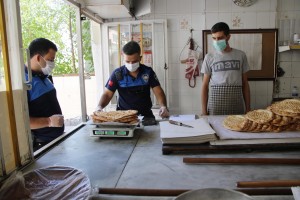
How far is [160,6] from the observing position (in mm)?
3611

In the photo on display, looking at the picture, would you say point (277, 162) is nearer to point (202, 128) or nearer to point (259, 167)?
point (259, 167)

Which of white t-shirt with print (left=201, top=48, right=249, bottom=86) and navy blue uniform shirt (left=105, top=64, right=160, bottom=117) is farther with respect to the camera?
white t-shirt with print (left=201, top=48, right=249, bottom=86)

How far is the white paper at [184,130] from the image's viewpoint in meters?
1.33

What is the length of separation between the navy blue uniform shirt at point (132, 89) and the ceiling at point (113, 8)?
0.81m

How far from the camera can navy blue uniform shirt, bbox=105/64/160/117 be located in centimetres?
242

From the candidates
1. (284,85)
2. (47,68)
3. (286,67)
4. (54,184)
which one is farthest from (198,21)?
(54,184)

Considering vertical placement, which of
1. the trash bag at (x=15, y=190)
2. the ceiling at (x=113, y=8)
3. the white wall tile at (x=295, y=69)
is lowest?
the trash bag at (x=15, y=190)

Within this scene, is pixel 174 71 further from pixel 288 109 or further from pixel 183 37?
pixel 288 109

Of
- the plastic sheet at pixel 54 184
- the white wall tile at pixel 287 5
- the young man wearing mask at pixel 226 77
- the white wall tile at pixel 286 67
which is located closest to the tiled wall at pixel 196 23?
the white wall tile at pixel 287 5

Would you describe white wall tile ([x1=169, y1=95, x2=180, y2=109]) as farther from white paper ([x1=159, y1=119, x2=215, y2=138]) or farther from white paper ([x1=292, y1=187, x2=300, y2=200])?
white paper ([x1=292, y1=187, x2=300, y2=200])

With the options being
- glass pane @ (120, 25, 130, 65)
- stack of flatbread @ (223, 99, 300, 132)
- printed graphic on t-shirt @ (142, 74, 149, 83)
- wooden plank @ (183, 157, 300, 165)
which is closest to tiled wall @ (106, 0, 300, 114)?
glass pane @ (120, 25, 130, 65)

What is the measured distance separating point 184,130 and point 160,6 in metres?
2.68

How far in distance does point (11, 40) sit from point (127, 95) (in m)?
1.36

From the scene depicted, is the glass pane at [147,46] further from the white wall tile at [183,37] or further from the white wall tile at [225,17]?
the white wall tile at [225,17]
